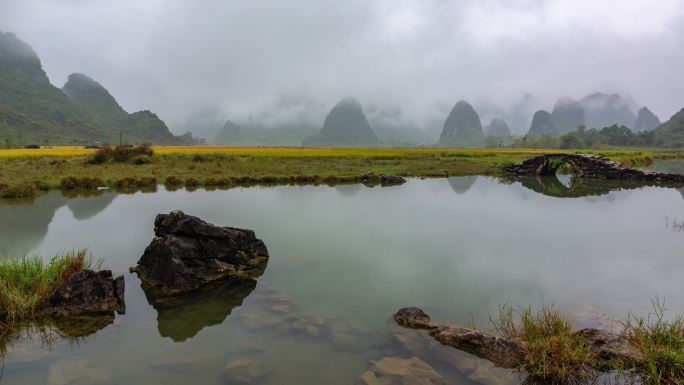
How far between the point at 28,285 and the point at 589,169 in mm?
43923

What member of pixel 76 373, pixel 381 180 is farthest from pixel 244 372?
pixel 381 180

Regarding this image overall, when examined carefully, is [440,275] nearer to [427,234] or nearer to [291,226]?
[427,234]

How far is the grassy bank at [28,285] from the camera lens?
6.94 m

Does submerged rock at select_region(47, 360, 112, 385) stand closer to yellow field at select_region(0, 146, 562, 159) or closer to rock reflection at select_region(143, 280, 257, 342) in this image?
rock reflection at select_region(143, 280, 257, 342)

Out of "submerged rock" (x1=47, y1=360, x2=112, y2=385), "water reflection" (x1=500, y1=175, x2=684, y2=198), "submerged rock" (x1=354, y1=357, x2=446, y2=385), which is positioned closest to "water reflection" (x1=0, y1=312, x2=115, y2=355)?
"submerged rock" (x1=47, y1=360, x2=112, y2=385)

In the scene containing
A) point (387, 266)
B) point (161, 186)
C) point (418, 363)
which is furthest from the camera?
point (161, 186)

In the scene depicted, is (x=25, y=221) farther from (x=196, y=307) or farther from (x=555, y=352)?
(x=555, y=352)

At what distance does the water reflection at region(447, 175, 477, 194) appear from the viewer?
28442 mm

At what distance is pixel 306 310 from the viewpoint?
7855 millimetres

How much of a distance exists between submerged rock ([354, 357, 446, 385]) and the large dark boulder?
17.6 feet

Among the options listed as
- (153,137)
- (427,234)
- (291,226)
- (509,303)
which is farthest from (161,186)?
(153,137)

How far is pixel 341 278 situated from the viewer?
31.5 feet

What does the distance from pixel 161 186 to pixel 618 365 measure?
88.7 ft

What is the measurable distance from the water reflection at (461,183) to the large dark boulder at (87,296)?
75.8 ft
